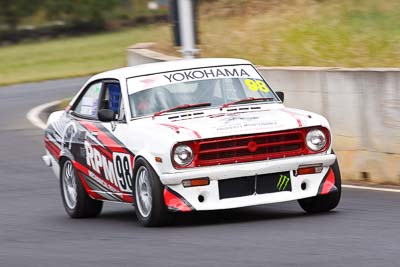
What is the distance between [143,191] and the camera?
1032 centimetres

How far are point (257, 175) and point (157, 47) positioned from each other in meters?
12.8

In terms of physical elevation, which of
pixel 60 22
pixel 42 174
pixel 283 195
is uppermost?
pixel 283 195

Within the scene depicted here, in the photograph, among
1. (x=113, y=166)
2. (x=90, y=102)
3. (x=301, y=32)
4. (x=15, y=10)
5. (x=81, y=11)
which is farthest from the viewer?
(x=15, y=10)

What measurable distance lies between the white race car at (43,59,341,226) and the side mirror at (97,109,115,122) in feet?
0.10

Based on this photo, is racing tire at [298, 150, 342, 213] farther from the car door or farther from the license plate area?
the car door

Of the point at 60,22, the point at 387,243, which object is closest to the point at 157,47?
the point at 387,243

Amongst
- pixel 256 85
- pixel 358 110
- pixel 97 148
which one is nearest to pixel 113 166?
pixel 97 148

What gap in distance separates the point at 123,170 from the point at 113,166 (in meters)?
0.23

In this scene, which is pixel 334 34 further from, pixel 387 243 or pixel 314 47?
pixel 387 243

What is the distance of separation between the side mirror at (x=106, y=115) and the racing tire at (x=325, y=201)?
1.94 metres

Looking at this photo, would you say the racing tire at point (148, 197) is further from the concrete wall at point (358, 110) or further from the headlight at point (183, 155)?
the concrete wall at point (358, 110)

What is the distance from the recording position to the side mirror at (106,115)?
11.0 meters

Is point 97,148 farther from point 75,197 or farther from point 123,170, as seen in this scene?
point 75,197

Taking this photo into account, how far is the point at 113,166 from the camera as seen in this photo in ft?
35.7
